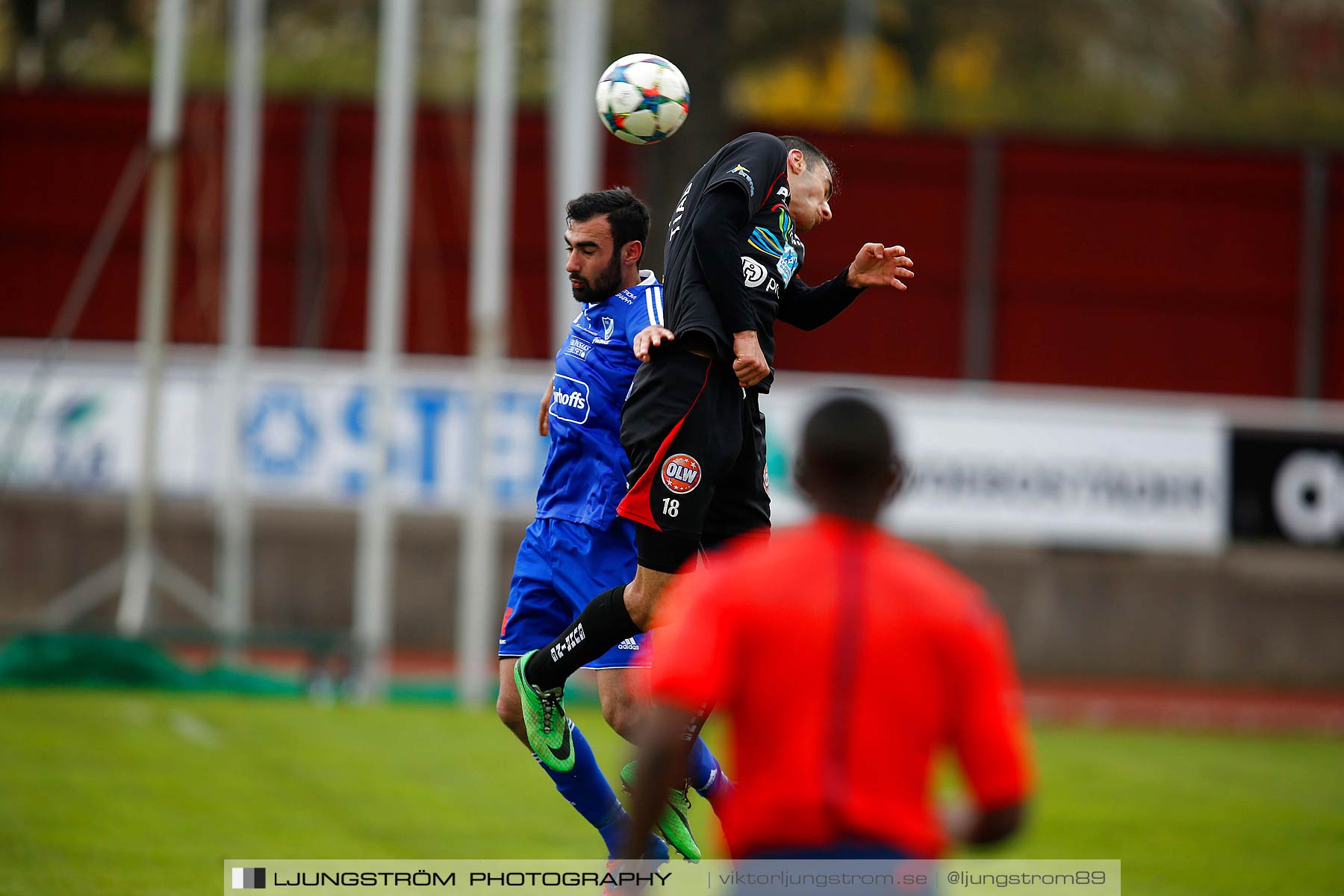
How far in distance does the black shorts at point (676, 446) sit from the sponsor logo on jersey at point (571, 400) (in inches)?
19.0

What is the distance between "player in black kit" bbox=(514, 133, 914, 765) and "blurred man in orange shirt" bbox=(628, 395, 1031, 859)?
2.55 m

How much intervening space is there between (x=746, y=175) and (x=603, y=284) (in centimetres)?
93

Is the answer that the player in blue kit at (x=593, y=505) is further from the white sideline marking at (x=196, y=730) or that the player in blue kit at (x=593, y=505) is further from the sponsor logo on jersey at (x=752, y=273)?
the white sideline marking at (x=196, y=730)

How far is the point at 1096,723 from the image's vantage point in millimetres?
19203

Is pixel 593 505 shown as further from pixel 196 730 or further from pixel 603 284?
pixel 196 730

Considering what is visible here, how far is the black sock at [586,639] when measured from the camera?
21.1 ft

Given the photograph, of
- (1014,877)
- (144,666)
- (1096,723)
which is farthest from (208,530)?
(1014,877)

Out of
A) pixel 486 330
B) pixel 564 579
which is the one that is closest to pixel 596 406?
pixel 564 579

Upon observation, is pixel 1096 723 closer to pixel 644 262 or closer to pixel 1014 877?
pixel 644 262

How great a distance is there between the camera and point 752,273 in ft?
20.9

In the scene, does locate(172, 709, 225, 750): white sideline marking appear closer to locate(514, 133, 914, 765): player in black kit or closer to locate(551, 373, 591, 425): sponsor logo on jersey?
locate(551, 373, 591, 425): sponsor logo on jersey

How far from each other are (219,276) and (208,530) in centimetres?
505

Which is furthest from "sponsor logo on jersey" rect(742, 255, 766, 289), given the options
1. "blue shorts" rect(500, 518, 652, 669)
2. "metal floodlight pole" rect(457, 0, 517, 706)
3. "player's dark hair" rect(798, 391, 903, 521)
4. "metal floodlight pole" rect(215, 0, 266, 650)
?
"metal floodlight pole" rect(215, 0, 266, 650)

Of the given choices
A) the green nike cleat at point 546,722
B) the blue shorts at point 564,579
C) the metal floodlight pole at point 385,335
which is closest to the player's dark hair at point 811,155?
the blue shorts at point 564,579
